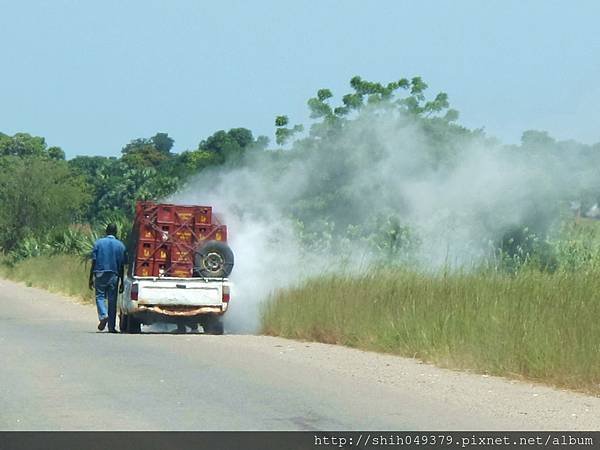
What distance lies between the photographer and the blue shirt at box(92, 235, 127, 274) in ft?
82.7

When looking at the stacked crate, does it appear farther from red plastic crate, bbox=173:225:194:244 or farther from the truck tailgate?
the truck tailgate

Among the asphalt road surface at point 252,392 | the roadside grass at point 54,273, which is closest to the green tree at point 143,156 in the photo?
the roadside grass at point 54,273

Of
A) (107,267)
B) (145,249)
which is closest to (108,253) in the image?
(107,267)

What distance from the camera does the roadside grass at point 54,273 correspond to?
41534 millimetres

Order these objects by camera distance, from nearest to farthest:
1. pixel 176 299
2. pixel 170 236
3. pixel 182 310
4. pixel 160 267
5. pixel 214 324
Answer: pixel 176 299 → pixel 182 310 → pixel 214 324 → pixel 160 267 → pixel 170 236

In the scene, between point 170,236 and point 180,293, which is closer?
point 180,293

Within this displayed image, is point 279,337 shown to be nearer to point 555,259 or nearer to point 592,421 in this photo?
point 555,259

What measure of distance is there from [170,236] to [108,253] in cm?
168

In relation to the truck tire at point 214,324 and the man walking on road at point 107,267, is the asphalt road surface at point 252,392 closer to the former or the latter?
the truck tire at point 214,324

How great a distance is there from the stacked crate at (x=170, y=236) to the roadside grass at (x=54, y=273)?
1172 cm

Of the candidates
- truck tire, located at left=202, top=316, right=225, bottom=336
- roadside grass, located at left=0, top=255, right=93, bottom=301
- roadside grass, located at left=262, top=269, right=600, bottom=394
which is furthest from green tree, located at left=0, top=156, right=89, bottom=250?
roadside grass, located at left=262, top=269, right=600, bottom=394

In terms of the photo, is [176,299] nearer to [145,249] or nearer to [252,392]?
[145,249]

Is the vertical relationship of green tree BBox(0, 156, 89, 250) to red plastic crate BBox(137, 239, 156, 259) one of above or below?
above

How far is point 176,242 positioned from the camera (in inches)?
1043
